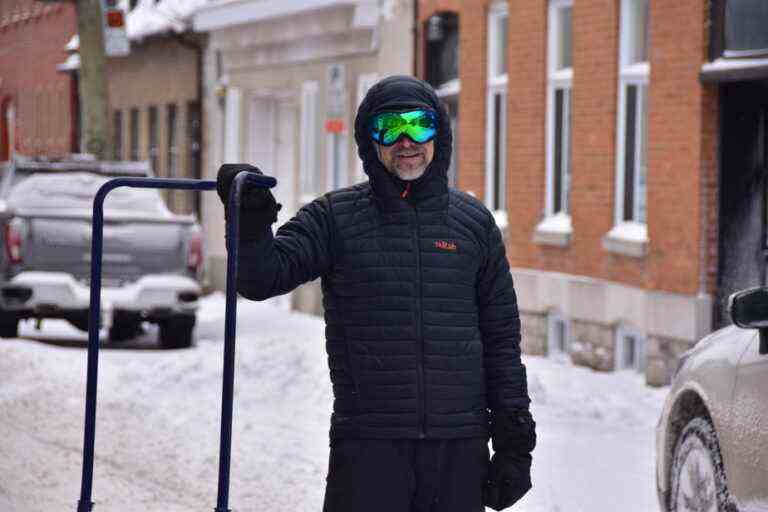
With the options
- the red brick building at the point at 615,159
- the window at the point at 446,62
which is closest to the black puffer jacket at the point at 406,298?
the red brick building at the point at 615,159

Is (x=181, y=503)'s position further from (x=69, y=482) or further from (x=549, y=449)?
(x=549, y=449)

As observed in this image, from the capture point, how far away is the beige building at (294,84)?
24.0 m

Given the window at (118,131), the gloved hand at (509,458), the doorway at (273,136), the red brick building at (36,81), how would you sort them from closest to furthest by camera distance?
the gloved hand at (509,458) → the doorway at (273,136) → the window at (118,131) → the red brick building at (36,81)

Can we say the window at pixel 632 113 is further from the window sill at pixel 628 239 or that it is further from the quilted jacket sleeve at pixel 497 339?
the quilted jacket sleeve at pixel 497 339

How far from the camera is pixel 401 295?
5.28 m

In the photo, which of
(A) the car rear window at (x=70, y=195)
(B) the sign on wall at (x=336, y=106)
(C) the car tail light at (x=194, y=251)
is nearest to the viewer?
(C) the car tail light at (x=194, y=251)

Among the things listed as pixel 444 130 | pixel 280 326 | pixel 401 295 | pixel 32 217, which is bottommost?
pixel 280 326

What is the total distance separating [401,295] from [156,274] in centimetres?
1282

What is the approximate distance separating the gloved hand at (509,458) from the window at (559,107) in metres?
12.9

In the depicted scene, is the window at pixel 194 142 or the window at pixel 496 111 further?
the window at pixel 194 142

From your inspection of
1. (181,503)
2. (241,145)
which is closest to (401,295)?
(181,503)

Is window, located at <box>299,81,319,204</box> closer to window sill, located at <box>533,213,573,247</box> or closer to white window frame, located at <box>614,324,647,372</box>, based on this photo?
window sill, located at <box>533,213,573,247</box>

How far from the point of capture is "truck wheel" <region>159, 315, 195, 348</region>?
1861 cm

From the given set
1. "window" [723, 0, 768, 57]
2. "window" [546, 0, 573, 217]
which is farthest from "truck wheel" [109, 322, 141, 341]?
"window" [723, 0, 768, 57]
